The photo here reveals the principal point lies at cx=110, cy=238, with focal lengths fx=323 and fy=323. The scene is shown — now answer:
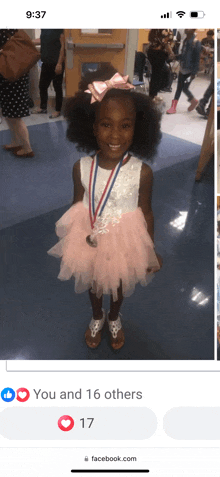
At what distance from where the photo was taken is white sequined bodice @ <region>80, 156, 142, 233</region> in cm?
73

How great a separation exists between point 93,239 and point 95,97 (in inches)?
12.3

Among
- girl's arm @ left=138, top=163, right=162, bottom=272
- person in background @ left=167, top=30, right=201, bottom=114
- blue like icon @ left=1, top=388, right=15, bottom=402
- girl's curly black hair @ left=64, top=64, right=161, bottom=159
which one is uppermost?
person in background @ left=167, top=30, right=201, bottom=114

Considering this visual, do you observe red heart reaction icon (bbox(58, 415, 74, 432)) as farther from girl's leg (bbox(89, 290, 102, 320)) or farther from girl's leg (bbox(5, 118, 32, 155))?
girl's leg (bbox(5, 118, 32, 155))

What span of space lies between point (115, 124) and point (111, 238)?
257mm

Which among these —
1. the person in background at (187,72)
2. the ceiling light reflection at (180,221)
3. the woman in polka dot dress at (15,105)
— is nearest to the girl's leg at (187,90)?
the person in background at (187,72)

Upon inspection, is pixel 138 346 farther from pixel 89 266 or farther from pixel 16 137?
pixel 16 137

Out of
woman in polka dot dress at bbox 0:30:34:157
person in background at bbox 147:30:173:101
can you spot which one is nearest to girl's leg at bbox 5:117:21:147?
woman in polka dot dress at bbox 0:30:34:157

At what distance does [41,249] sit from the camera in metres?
1.24

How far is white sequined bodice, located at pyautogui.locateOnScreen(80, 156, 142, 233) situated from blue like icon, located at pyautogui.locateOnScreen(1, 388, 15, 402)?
1.30 ft

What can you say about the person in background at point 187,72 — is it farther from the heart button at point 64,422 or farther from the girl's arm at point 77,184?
the heart button at point 64,422

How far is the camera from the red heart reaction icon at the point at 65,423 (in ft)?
2.09

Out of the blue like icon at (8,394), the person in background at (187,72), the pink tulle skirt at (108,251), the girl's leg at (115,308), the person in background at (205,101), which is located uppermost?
the person in background at (187,72)

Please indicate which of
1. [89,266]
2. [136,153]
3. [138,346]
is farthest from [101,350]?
[136,153]
